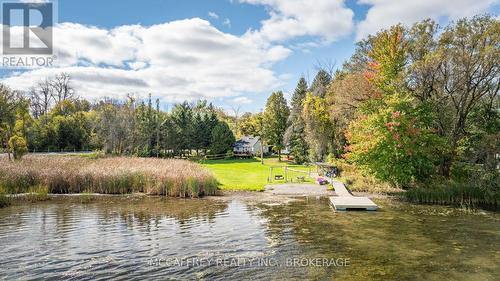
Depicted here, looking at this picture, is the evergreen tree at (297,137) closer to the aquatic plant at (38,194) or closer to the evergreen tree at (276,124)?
the evergreen tree at (276,124)

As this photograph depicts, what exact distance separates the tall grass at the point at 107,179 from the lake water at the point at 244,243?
14.5ft

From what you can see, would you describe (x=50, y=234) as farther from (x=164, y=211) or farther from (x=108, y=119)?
(x=108, y=119)

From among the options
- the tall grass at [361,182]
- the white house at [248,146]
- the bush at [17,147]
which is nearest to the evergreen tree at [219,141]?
the white house at [248,146]

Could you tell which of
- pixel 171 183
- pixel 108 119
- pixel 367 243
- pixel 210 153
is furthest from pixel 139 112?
pixel 367 243

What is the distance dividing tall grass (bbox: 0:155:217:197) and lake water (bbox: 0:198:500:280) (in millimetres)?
4424

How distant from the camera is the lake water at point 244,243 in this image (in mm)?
10547

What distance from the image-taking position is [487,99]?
29516mm

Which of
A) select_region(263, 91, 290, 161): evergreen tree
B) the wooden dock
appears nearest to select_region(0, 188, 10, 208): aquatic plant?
the wooden dock

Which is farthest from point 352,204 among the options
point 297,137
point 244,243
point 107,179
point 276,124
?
point 276,124

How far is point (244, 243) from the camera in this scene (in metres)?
13.5

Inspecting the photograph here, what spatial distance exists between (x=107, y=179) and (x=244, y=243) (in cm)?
1525

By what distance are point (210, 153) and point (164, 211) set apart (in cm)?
3870

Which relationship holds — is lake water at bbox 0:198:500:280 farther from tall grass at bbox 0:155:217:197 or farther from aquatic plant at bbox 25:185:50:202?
tall grass at bbox 0:155:217:197

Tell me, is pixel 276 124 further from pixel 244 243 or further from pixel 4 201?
pixel 244 243
